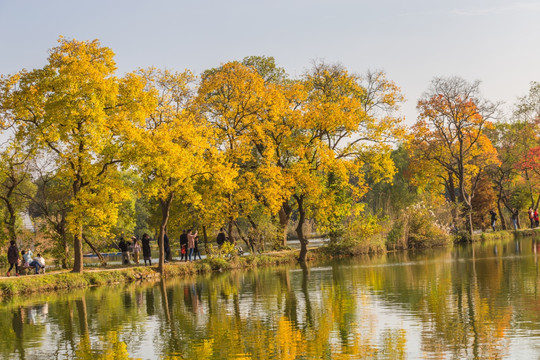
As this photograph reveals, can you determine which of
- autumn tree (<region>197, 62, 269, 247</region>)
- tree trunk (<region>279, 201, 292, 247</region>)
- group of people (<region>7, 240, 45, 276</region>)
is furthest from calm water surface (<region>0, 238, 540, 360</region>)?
tree trunk (<region>279, 201, 292, 247</region>)

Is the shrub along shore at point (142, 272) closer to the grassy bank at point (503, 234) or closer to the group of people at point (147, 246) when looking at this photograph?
the group of people at point (147, 246)

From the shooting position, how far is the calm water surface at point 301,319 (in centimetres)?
1401

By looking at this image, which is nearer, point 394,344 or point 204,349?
point 394,344

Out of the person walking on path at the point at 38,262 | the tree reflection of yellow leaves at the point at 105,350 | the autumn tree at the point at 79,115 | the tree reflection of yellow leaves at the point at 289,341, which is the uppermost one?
the autumn tree at the point at 79,115

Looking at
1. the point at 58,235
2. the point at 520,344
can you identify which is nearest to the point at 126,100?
the point at 58,235

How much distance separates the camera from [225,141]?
44500mm

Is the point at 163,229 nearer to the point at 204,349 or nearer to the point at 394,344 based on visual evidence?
the point at 204,349

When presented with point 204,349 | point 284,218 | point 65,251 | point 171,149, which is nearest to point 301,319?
point 204,349

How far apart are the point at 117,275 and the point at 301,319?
18.8 meters

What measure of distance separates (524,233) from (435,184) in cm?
833

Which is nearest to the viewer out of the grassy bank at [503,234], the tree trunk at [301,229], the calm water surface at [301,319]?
the calm water surface at [301,319]

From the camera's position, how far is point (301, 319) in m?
18.3

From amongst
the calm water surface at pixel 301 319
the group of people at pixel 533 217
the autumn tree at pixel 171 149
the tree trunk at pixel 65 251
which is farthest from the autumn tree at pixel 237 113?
the group of people at pixel 533 217

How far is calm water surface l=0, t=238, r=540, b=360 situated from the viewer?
1401 centimetres
